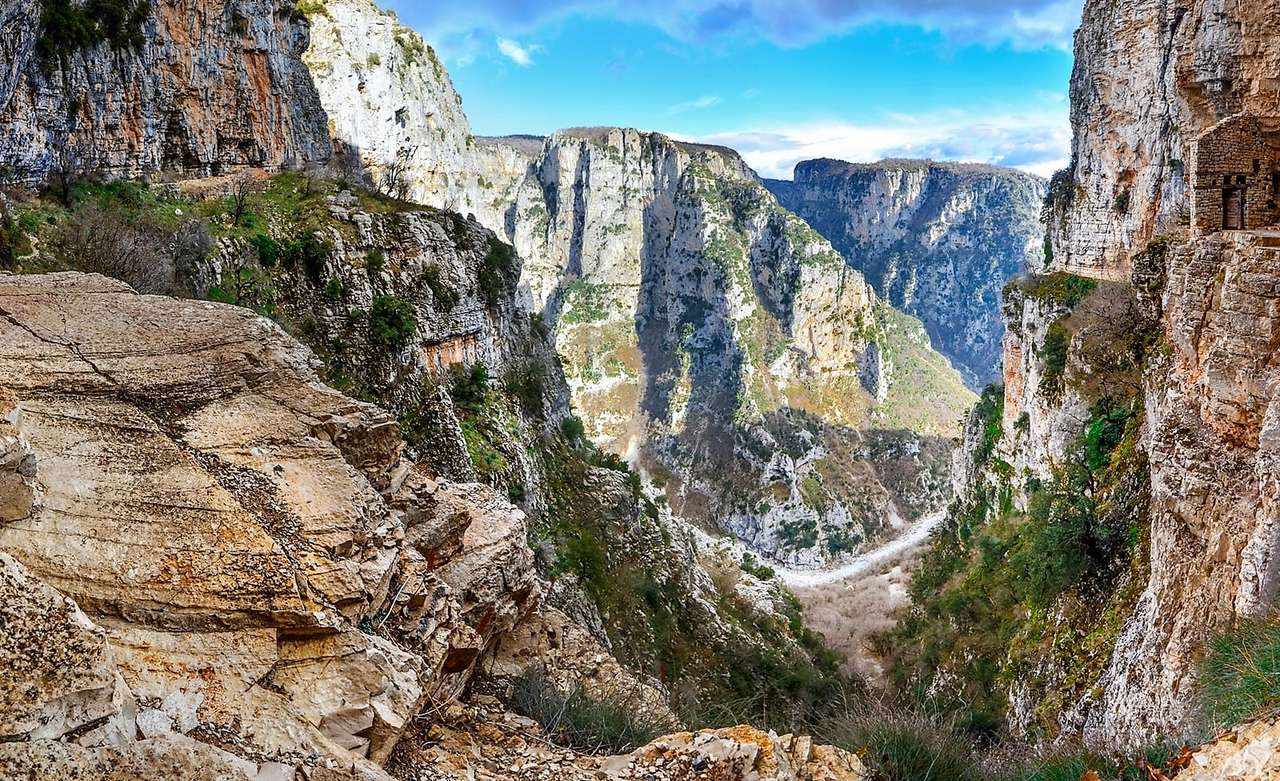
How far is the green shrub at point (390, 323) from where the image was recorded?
1891 centimetres

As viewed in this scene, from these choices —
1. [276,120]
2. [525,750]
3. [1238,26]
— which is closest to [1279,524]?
[525,750]

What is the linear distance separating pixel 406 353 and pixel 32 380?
14026mm

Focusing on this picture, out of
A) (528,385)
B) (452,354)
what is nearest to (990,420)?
(528,385)

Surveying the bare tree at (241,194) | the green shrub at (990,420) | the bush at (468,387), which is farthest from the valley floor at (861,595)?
the bare tree at (241,194)

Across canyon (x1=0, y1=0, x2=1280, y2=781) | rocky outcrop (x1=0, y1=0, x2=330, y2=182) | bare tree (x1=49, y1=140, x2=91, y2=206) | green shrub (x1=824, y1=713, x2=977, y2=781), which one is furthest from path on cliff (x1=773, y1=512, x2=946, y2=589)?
green shrub (x1=824, y1=713, x2=977, y2=781)

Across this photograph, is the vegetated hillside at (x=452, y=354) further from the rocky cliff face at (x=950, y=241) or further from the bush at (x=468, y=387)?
the rocky cliff face at (x=950, y=241)

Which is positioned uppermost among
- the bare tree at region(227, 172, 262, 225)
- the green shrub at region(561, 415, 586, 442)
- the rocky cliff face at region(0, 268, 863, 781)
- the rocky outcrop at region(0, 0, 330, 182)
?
the rocky outcrop at region(0, 0, 330, 182)

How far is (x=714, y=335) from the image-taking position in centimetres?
10675

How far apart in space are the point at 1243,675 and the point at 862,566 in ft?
214

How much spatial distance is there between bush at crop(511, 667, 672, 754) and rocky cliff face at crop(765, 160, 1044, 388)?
15391 cm

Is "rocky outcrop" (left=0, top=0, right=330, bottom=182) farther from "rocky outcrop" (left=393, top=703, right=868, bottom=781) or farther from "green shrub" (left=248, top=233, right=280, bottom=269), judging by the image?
"rocky outcrop" (left=393, top=703, right=868, bottom=781)

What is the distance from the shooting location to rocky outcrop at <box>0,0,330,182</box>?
1697 cm

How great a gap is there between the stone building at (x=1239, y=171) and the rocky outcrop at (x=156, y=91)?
24.1 m

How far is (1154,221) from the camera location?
Result: 28141mm
